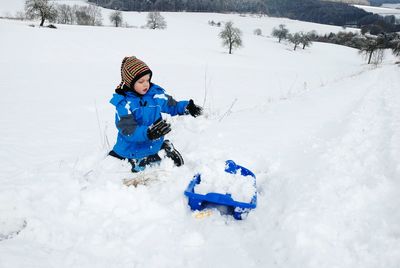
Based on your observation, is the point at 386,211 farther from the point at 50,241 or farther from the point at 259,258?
the point at 50,241

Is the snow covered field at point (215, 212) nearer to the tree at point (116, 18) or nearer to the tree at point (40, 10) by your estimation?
the tree at point (40, 10)

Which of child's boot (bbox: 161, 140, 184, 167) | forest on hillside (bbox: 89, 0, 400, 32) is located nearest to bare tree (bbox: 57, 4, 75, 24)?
forest on hillside (bbox: 89, 0, 400, 32)

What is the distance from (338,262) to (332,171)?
141cm

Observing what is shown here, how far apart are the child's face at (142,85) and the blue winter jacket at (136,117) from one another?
3.1 inches

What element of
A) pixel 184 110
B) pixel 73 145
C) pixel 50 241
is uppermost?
pixel 184 110

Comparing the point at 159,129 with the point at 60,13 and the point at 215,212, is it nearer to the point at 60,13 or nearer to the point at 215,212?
the point at 215,212

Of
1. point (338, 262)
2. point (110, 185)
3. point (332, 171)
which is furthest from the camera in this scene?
point (332, 171)

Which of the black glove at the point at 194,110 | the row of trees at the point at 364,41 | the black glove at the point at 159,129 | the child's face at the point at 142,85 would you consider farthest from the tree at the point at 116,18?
the black glove at the point at 159,129

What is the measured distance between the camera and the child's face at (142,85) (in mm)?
3543

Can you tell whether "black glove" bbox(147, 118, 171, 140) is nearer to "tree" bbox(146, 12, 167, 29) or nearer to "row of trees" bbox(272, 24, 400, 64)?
"row of trees" bbox(272, 24, 400, 64)

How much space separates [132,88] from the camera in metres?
3.63

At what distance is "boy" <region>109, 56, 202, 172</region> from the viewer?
3379 millimetres

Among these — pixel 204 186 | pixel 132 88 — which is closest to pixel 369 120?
pixel 204 186

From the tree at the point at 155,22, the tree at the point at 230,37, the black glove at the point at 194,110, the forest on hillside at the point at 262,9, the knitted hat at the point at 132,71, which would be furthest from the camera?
the forest on hillside at the point at 262,9
